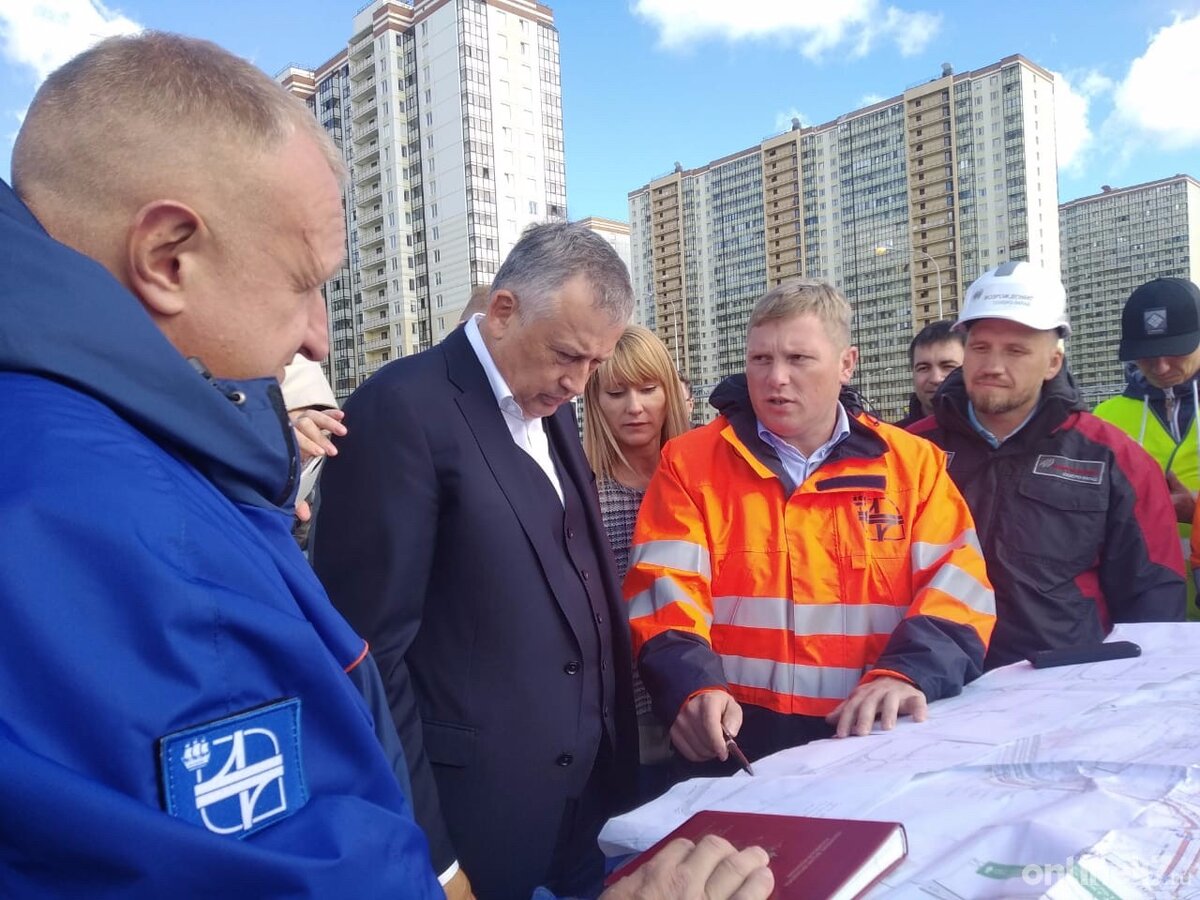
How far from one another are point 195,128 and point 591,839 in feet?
5.47

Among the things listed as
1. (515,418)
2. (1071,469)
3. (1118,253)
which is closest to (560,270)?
(515,418)

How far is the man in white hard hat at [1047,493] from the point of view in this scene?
8.05 ft

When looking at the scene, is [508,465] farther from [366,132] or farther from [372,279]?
[366,132]

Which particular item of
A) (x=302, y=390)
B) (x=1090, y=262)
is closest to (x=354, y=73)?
(x=1090, y=262)

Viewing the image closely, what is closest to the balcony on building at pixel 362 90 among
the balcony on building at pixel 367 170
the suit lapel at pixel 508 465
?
the balcony on building at pixel 367 170

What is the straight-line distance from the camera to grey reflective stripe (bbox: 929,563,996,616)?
1896mm

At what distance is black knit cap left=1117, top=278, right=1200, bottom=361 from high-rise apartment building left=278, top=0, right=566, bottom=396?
32.8 m

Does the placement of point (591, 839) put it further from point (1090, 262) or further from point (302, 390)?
point (1090, 262)

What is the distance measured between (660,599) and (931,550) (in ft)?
2.21

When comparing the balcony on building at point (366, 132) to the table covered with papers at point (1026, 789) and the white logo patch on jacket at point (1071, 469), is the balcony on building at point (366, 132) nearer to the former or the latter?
the white logo patch on jacket at point (1071, 469)

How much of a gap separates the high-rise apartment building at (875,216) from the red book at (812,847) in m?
33.2

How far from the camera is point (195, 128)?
0.85 m

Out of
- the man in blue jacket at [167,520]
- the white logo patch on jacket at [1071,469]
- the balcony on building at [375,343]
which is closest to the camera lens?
the man in blue jacket at [167,520]

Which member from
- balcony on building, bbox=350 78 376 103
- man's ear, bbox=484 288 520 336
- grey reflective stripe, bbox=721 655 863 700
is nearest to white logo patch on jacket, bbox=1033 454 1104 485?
grey reflective stripe, bbox=721 655 863 700
